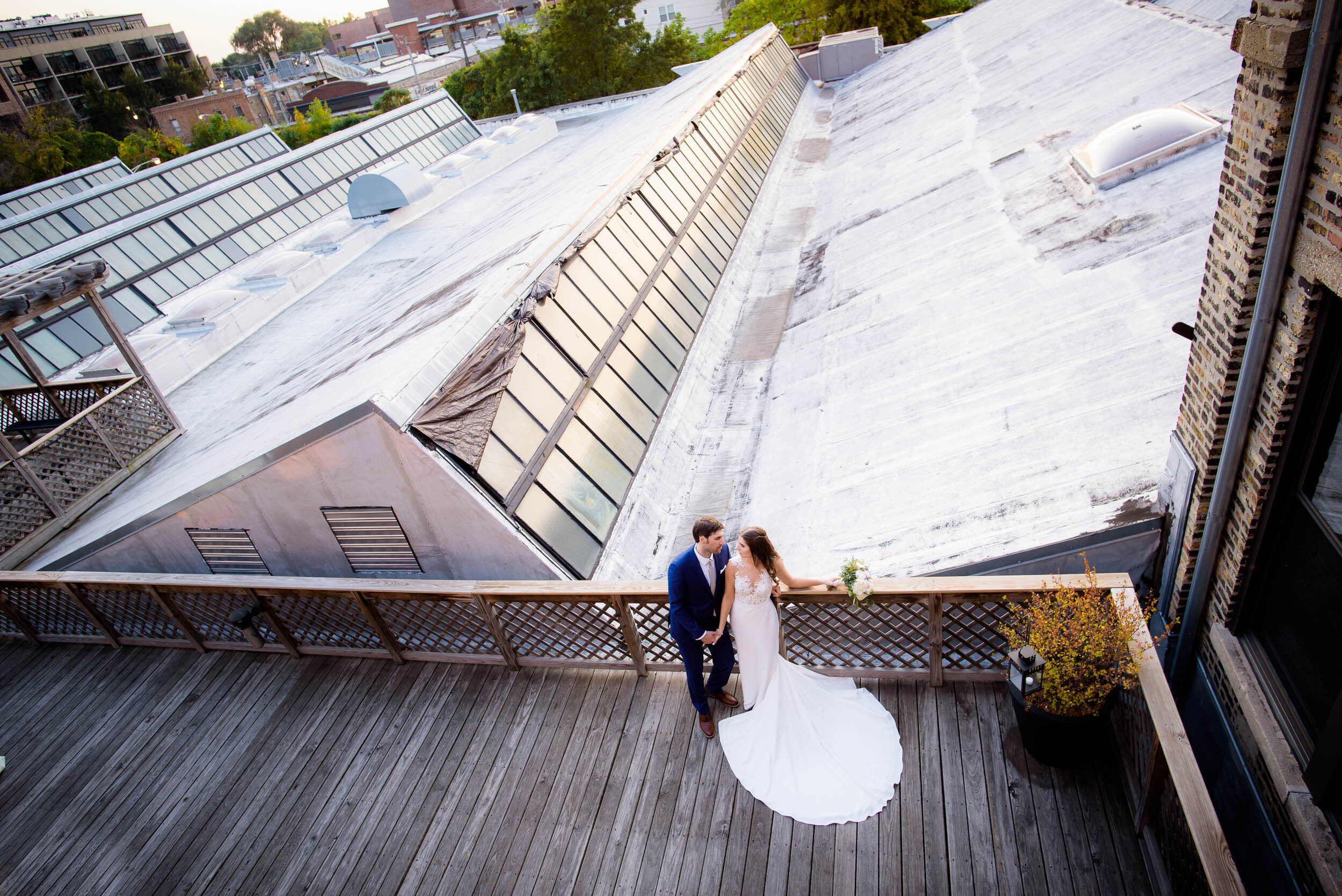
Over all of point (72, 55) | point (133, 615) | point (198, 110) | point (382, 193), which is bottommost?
point (133, 615)

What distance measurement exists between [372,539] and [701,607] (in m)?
4.02

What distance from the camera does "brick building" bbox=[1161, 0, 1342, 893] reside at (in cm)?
404

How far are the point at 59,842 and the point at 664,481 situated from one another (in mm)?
6730

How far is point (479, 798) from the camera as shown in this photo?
6055 millimetres

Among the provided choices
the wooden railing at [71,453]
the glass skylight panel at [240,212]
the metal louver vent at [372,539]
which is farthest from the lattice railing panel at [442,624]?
the glass skylight panel at [240,212]

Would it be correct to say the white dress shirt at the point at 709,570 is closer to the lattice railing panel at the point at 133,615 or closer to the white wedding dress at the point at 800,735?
the white wedding dress at the point at 800,735

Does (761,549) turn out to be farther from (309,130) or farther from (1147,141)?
(309,130)

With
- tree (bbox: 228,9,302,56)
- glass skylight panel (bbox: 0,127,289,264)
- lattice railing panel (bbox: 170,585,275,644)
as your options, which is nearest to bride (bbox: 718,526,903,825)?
lattice railing panel (bbox: 170,585,275,644)

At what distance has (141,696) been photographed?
26.1ft

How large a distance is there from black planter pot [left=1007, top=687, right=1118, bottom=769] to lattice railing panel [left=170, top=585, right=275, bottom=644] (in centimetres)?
699

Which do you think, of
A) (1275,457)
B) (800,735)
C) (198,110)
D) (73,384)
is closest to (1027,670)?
(800,735)

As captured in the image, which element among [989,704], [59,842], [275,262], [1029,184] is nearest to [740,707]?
[989,704]

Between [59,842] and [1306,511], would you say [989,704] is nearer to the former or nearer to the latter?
[1306,511]

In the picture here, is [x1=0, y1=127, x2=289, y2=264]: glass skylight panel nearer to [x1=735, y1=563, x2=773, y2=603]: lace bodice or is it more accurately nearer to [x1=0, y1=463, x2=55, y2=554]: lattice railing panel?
[x1=0, y1=463, x2=55, y2=554]: lattice railing panel
